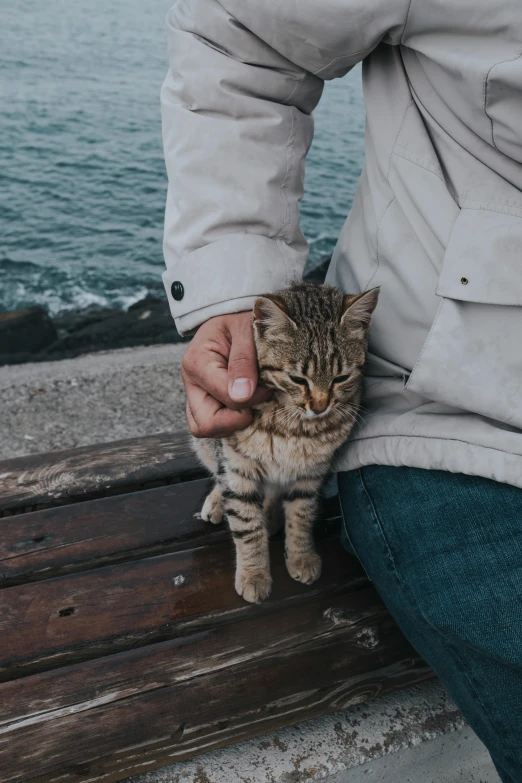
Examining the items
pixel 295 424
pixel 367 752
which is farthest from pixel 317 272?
pixel 367 752

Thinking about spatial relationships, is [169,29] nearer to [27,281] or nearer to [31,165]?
[27,281]

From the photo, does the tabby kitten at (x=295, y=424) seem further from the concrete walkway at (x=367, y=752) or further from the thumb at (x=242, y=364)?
the concrete walkway at (x=367, y=752)

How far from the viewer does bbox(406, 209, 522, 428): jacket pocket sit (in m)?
1.45

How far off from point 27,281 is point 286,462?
4739 millimetres

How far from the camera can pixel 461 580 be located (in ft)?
4.73

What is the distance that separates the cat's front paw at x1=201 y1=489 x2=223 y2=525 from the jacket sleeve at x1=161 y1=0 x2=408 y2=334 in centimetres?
52

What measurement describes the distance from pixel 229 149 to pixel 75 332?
358 centimetres

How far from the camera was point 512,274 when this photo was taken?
1.43m

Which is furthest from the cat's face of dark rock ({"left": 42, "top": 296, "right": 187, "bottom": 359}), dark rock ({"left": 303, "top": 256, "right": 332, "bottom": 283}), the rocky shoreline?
dark rock ({"left": 303, "top": 256, "right": 332, "bottom": 283})

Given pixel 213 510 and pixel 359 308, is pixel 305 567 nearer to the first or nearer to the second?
pixel 213 510

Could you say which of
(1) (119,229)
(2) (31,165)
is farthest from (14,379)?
(2) (31,165)

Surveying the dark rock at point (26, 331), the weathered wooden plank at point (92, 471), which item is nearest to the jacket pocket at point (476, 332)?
the weathered wooden plank at point (92, 471)

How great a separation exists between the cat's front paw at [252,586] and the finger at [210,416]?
1.23ft

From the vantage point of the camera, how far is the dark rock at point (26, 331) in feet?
15.6
